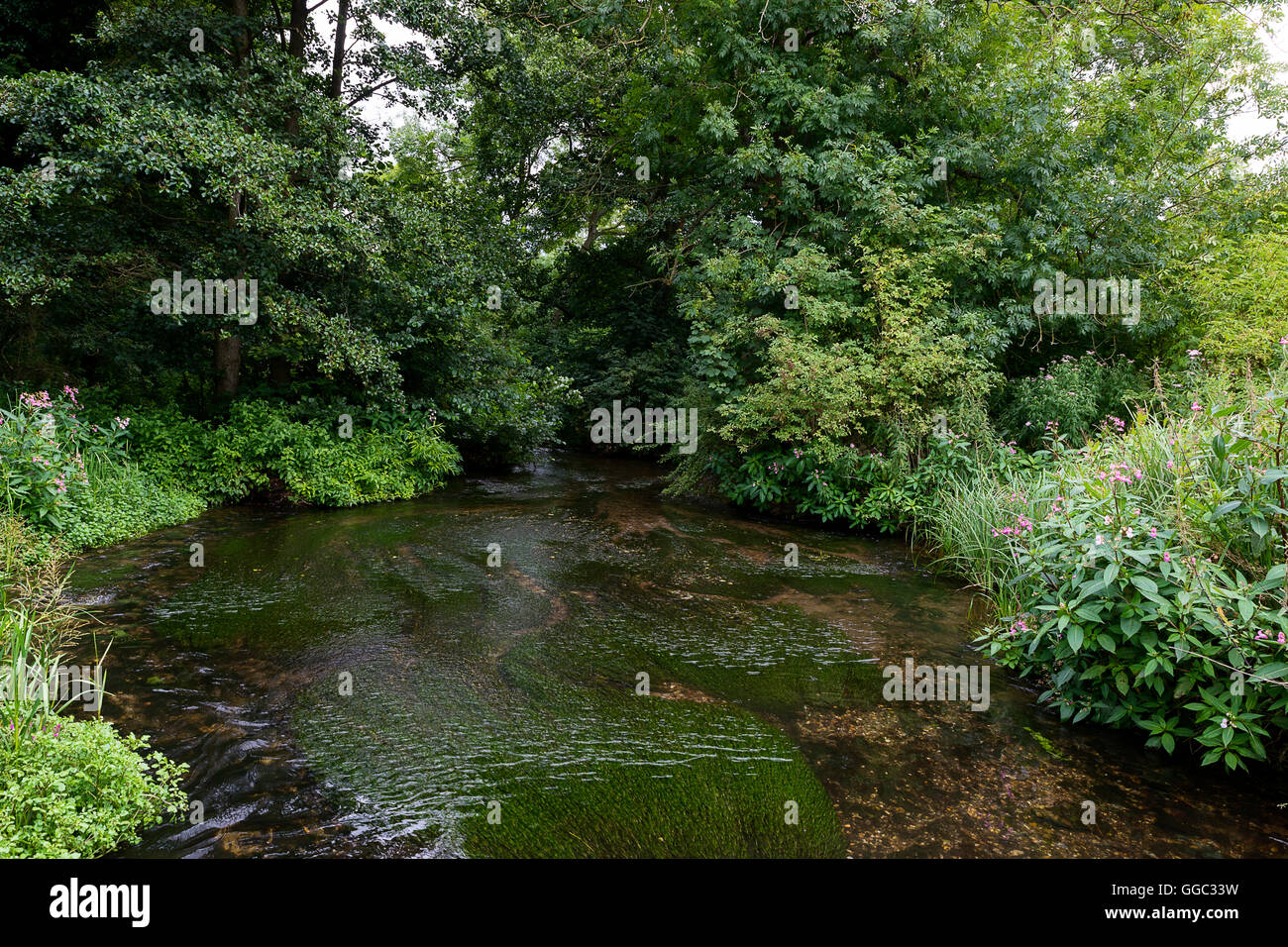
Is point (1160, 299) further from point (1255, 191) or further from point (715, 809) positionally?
point (715, 809)

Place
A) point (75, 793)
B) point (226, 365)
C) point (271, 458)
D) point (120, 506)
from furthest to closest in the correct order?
point (226, 365) → point (271, 458) → point (120, 506) → point (75, 793)

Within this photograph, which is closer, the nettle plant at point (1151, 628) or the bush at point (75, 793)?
the bush at point (75, 793)

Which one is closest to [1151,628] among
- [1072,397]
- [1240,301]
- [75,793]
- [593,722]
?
[593,722]

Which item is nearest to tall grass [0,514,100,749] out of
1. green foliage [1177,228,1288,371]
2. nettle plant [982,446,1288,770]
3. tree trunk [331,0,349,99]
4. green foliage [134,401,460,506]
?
green foliage [134,401,460,506]

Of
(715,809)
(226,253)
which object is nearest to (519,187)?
(226,253)

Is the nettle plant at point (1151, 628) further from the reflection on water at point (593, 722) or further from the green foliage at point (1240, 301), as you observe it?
the green foliage at point (1240, 301)

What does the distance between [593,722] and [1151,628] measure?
331 centimetres

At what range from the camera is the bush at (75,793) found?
9.32 feet

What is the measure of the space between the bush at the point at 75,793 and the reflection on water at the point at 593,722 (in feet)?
0.53

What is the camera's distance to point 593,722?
4566mm

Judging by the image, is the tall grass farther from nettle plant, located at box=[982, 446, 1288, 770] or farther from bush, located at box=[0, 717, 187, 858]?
nettle plant, located at box=[982, 446, 1288, 770]

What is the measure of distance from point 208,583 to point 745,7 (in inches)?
430

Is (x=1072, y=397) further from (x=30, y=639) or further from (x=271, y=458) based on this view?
(x=271, y=458)

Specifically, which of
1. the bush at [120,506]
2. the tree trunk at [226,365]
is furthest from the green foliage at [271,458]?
the tree trunk at [226,365]
